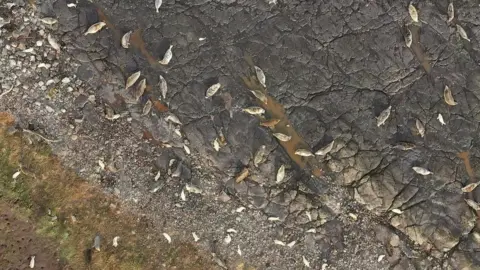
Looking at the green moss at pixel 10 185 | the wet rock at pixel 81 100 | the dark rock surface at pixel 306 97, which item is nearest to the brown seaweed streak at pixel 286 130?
the dark rock surface at pixel 306 97

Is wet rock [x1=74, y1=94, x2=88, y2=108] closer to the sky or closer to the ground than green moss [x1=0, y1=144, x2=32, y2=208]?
closer to the sky

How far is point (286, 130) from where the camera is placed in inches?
265

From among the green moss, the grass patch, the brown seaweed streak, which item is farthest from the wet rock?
the brown seaweed streak

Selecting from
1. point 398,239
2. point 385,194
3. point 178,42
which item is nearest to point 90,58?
point 178,42

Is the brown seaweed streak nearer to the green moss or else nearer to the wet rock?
the wet rock

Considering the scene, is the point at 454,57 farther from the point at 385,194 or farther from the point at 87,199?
the point at 87,199

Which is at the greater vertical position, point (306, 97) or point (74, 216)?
point (306, 97)

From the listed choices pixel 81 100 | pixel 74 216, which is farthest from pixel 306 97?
pixel 74 216

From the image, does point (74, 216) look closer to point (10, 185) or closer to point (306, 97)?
point (10, 185)

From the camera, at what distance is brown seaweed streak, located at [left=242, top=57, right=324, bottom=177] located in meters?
6.71

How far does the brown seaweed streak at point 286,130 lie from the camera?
6.71m

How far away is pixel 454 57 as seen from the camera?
6.79 m

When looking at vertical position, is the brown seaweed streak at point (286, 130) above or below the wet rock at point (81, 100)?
below

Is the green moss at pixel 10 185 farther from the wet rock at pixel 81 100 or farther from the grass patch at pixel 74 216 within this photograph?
the wet rock at pixel 81 100
